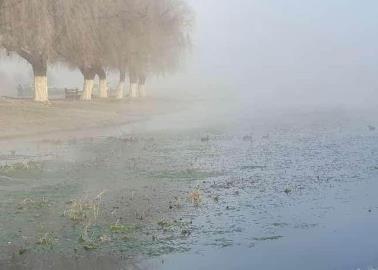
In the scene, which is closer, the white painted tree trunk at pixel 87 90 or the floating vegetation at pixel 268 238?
the floating vegetation at pixel 268 238

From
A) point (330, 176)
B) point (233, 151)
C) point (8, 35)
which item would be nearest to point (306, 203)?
point (330, 176)

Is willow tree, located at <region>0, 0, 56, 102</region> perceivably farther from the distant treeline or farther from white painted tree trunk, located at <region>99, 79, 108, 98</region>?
white painted tree trunk, located at <region>99, 79, 108, 98</region>

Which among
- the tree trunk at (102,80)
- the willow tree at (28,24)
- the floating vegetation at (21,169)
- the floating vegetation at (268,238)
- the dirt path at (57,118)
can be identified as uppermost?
the willow tree at (28,24)

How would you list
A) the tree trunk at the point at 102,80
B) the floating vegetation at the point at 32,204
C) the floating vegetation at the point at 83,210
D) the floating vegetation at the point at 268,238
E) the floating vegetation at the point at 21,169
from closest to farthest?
the floating vegetation at the point at 268,238
the floating vegetation at the point at 83,210
the floating vegetation at the point at 32,204
the floating vegetation at the point at 21,169
the tree trunk at the point at 102,80

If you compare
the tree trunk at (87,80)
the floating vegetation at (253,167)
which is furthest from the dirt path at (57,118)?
the floating vegetation at (253,167)

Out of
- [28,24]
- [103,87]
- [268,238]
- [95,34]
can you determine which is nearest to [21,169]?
[268,238]

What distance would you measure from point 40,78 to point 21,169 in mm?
26169

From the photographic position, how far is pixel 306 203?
12.3m

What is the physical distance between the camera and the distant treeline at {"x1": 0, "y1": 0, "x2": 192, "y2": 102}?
3431 centimetres

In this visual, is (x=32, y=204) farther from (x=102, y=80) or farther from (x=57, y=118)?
(x=102, y=80)

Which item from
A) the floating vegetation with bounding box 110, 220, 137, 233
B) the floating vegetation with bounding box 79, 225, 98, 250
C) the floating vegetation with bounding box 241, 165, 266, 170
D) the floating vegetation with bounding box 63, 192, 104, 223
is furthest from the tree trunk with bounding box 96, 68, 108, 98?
the floating vegetation with bounding box 79, 225, 98, 250

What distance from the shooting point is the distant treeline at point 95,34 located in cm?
3431

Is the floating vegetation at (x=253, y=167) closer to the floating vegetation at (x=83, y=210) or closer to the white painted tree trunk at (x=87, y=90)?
the floating vegetation at (x=83, y=210)

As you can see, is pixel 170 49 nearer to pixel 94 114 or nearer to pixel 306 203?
pixel 94 114
